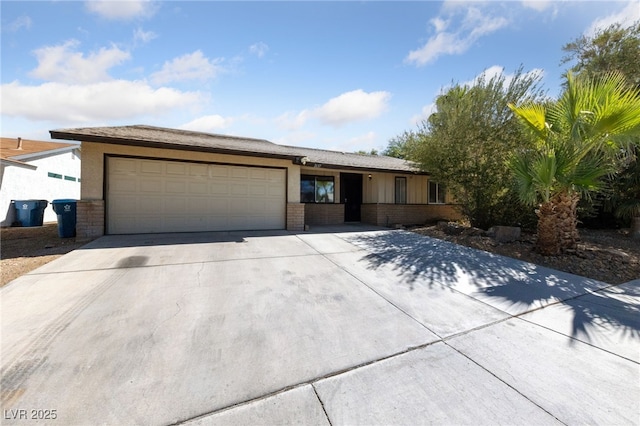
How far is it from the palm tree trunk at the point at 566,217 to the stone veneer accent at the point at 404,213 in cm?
579

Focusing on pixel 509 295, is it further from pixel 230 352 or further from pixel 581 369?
pixel 230 352

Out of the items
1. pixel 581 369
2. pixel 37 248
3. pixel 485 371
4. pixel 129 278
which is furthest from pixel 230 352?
pixel 37 248

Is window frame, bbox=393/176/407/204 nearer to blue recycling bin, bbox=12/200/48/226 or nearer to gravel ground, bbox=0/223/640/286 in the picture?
gravel ground, bbox=0/223/640/286

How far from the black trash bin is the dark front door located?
10028mm

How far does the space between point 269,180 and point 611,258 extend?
9.83 metres

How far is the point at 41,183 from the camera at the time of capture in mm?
12898

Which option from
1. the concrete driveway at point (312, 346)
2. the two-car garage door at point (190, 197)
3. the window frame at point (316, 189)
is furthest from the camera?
the window frame at point (316, 189)

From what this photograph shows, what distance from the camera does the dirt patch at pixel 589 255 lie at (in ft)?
17.4

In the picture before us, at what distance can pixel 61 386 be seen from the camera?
78.4 inches

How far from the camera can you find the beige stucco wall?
732cm

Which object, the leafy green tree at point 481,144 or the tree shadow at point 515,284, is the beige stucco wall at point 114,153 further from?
the leafy green tree at point 481,144

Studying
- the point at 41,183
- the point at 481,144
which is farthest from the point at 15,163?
the point at 481,144

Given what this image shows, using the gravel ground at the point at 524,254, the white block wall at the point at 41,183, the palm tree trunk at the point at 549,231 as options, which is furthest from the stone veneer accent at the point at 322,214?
the white block wall at the point at 41,183

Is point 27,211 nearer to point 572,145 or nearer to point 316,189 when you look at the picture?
point 316,189
